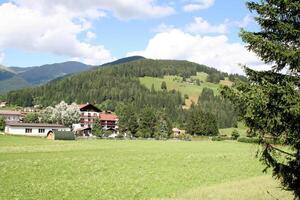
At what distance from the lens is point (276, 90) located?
13883mm

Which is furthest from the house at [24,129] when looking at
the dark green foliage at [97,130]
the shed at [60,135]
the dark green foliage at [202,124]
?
the dark green foliage at [202,124]

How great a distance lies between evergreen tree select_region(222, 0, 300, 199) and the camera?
13.8m

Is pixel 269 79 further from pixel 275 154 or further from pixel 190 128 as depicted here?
pixel 190 128

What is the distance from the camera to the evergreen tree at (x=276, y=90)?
13750 mm

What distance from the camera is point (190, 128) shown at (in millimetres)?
151125

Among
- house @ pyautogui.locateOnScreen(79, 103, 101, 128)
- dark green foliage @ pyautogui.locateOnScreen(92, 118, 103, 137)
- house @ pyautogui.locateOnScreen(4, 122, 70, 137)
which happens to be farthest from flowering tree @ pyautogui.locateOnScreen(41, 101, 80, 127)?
house @ pyautogui.locateOnScreen(79, 103, 101, 128)

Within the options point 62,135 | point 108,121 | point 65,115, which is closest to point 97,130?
point 65,115

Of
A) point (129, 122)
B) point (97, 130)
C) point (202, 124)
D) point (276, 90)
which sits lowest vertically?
point (97, 130)

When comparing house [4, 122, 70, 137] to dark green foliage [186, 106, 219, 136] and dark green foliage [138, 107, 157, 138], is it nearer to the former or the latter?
dark green foliage [138, 107, 157, 138]

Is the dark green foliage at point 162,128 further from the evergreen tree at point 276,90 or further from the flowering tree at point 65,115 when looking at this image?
the evergreen tree at point 276,90

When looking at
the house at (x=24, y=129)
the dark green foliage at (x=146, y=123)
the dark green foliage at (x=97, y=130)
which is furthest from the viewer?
the dark green foliage at (x=146, y=123)

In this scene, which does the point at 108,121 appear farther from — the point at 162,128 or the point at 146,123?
the point at 162,128

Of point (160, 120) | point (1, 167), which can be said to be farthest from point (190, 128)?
point (1, 167)

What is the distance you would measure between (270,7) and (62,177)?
2062 centimetres
